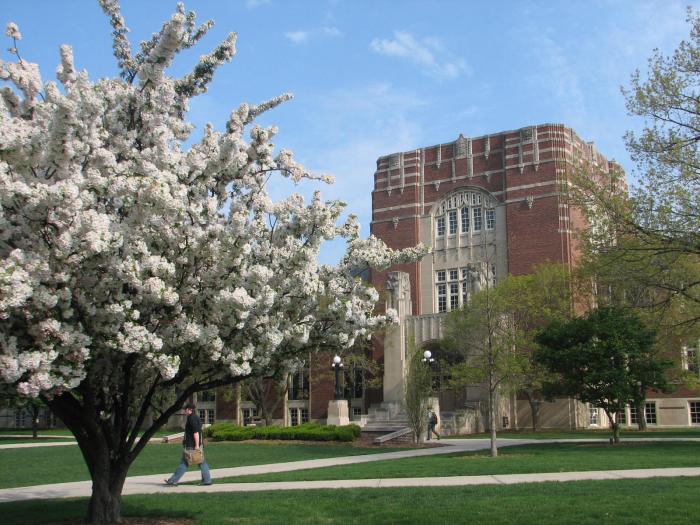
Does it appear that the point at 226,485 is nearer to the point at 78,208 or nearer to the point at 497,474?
the point at 497,474

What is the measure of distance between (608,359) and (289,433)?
13.5m

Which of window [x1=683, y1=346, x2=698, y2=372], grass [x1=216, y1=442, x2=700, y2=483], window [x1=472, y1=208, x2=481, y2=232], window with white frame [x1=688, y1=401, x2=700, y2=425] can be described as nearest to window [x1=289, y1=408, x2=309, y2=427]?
window [x1=472, y1=208, x2=481, y2=232]

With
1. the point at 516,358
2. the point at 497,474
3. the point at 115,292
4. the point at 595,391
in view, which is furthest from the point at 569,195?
the point at 115,292

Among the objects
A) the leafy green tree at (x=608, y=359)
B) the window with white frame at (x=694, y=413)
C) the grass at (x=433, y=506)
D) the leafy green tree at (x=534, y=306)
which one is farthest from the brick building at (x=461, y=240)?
the grass at (x=433, y=506)

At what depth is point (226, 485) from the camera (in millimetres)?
14398

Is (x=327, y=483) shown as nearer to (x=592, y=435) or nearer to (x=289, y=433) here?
(x=289, y=433)

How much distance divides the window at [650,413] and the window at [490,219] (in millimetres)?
13790

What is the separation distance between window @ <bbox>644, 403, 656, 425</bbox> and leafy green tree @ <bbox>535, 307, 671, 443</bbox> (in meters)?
18.8

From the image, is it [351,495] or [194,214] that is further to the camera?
[351,495]

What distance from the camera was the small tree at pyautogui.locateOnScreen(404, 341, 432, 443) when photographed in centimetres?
2566

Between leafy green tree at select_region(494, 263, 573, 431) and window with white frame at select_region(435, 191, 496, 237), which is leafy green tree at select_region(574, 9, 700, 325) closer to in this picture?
leafy green tree at select_region(494, 263, 573, 431)

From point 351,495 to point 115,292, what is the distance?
5.80 meters

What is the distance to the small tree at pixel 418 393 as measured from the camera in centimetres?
2566

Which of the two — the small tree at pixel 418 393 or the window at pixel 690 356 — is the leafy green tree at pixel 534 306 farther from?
the small tree at pixel 418 393
